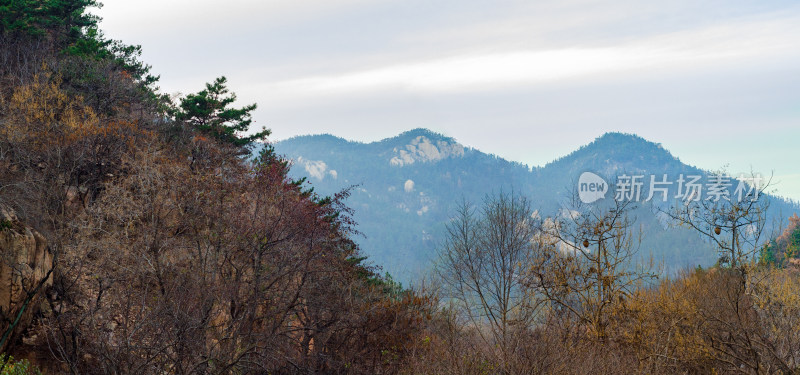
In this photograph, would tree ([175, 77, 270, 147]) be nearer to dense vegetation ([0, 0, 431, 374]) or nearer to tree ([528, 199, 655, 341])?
A: dense vegetation ([0, 0, 431, 374])

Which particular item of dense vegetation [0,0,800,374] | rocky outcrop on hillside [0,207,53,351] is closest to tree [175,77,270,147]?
dense vegetation [0,0,800,374]

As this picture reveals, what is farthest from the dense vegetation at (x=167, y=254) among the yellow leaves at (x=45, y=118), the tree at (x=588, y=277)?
the tree at (x=588, y=277)

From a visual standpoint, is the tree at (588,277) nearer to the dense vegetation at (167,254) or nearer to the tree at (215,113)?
the dense vegetation at (167,254)

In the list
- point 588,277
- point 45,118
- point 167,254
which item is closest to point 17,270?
point 167,254

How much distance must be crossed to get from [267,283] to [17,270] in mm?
7262

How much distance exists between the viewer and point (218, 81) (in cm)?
3459

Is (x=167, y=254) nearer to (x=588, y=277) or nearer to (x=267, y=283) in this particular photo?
(x=267, y=283)

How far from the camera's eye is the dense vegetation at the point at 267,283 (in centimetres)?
1467

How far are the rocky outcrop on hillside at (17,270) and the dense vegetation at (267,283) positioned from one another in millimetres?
148

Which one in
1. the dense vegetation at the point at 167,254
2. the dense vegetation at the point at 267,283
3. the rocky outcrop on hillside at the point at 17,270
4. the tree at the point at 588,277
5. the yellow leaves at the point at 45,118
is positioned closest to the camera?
the dense vegetation at the point at 267,283

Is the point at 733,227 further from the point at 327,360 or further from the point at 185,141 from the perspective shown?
the point at 185,141

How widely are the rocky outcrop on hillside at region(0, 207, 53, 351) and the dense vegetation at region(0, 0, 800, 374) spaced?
0.49 ft

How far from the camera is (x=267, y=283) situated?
1989 centimetres

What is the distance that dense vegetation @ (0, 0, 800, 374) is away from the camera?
48.1ft
